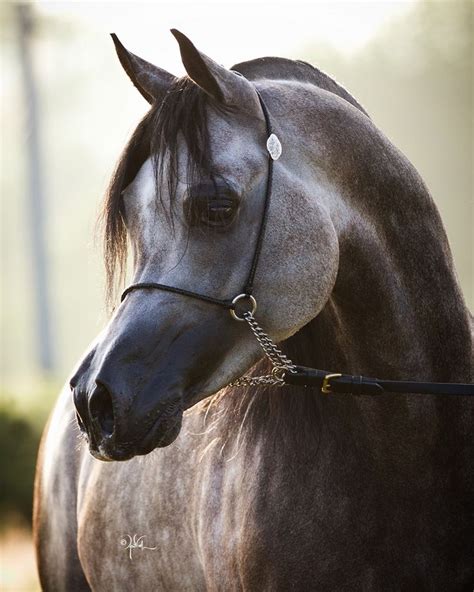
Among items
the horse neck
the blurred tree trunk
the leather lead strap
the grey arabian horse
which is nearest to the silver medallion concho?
the grey arabian horse

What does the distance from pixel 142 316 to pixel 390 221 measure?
944 mm

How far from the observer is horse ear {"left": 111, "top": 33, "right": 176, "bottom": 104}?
3.17m

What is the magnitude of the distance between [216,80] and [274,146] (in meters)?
0.27

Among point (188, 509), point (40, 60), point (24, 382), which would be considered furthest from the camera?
point (40, 60)

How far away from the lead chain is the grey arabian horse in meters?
0.04

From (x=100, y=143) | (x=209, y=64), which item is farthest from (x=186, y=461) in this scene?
(x=100, y=143)

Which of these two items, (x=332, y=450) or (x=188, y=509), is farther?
(x=188, y=509)

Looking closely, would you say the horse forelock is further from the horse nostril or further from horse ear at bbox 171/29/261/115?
the horse nostril

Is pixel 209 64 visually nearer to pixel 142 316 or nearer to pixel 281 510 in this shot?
pixel 142 316

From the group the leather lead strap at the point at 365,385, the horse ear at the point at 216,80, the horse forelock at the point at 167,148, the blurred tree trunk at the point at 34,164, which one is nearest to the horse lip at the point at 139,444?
the leather lead strap at the point at 365,385

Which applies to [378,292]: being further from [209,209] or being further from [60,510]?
[60,510]

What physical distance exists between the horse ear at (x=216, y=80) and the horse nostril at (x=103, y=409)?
959mm

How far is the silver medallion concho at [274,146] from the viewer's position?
305 cm

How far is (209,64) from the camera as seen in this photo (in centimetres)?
293
